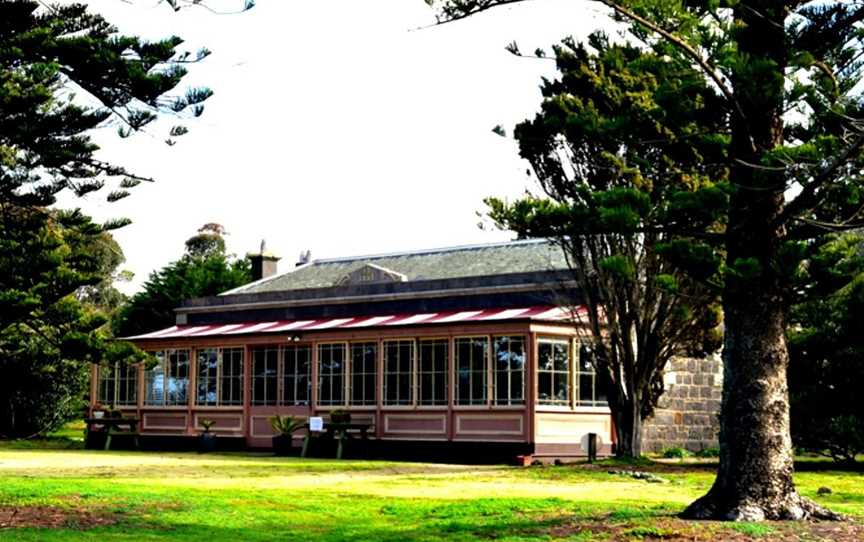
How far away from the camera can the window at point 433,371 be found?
2202 cm

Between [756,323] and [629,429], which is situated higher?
[756,323]

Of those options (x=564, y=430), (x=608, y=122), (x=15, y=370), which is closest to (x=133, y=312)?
(x=15, y=370)

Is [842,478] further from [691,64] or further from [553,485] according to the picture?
[691,64]

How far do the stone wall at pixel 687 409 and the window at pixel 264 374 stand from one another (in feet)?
22.0

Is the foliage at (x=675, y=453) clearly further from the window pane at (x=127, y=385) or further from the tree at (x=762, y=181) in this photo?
the tree at (x=762, y=181)

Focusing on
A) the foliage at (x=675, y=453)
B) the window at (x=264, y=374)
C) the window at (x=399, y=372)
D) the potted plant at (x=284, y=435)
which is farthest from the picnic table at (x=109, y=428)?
the foliage at (x=675, y=453)

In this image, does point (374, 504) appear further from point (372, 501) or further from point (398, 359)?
point (398, 359)

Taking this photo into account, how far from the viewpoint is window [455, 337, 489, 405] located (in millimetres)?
21359

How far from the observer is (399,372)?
2270cm

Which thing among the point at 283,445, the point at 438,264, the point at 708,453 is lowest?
the point at 708,453

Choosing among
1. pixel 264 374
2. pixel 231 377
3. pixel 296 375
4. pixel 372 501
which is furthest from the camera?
pixel 231 377

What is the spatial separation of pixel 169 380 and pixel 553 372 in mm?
8782

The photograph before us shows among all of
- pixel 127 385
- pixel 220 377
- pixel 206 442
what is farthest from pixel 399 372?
pixel 127 385

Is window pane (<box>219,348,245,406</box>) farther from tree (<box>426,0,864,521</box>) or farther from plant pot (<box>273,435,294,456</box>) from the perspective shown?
tree (<box>426,0,864,521</box>)
